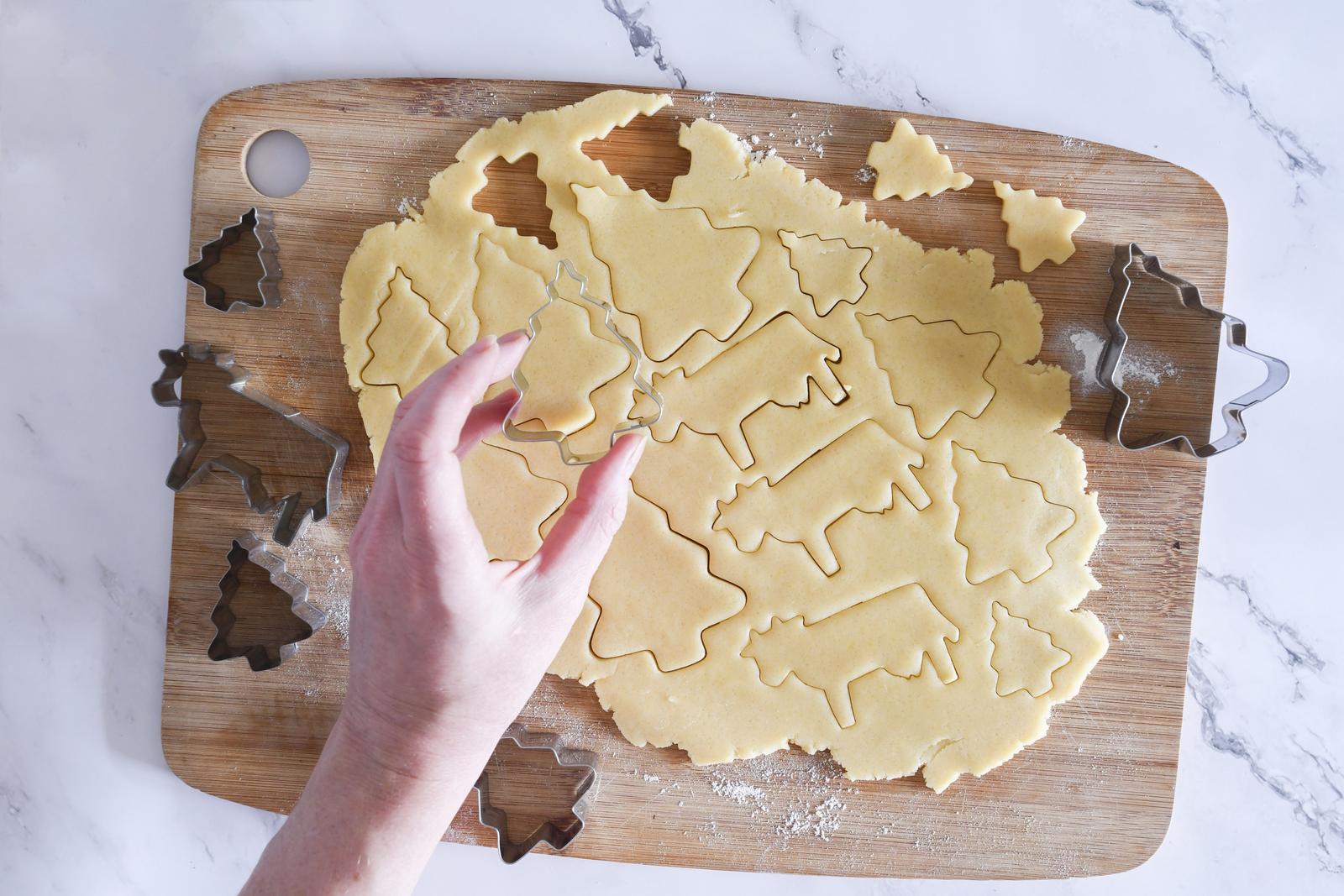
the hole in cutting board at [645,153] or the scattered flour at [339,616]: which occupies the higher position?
the hole in cutting board at [645,153]

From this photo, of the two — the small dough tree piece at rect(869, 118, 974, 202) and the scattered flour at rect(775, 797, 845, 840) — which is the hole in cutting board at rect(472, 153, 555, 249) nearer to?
the small dough tree piece at rect(869, 118, 974, 202)

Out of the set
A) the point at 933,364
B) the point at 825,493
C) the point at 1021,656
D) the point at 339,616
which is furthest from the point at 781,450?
the point at 339,616

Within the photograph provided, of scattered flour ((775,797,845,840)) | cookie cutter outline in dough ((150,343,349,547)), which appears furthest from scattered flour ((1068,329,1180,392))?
cookie cutter outline in dough ((150,343,349,547))

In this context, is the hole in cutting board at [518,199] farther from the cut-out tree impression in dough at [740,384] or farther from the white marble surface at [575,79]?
the cut-out tree impression in dough at [740,384]

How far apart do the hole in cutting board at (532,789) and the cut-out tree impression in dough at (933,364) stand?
0.80m

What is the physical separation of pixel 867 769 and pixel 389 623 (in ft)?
2.61

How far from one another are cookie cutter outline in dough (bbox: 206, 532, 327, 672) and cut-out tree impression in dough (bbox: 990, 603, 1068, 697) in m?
1.09

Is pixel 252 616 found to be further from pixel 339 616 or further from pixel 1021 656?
pixel 1021 656

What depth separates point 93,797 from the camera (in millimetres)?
1480

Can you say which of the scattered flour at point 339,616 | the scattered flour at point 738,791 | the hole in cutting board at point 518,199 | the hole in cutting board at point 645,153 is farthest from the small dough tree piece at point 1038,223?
the scattered flour at point 339,616

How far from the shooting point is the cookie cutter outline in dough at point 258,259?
4.37 feet

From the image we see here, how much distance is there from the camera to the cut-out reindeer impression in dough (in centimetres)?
135

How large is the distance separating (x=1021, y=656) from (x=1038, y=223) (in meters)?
0.69

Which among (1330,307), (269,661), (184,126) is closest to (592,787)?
(269,661)
